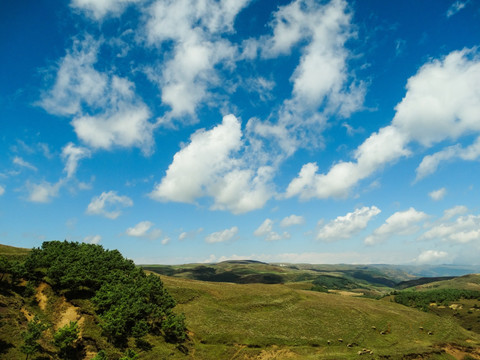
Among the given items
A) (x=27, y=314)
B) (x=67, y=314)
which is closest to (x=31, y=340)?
(x=27, y=314)

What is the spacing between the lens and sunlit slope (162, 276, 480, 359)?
6100 centimetres

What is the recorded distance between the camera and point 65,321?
50375mm

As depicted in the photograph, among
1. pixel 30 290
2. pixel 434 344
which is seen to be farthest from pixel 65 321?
pixel 434 344

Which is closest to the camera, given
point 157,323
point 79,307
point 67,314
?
point 67,314

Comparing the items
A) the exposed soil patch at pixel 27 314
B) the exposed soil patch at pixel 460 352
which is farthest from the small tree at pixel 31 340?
the exposed soil patch at pixel 460 352

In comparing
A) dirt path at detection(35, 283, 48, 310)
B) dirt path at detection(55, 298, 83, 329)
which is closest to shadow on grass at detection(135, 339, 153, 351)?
dirt path at detection(55, 298, 83, 329)

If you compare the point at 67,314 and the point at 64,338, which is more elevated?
the point at 67,314

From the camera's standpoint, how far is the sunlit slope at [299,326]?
61.0 m

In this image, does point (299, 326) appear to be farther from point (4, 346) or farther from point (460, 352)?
point (4, 346)

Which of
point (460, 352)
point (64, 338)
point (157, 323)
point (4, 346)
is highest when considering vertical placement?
point (64, 338)

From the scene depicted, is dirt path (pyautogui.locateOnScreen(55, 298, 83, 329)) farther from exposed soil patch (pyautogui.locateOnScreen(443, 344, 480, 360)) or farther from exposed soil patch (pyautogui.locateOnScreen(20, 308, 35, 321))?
exposed soil patch (pyautogui.locateOnScreen(443, 344, 480, 360))

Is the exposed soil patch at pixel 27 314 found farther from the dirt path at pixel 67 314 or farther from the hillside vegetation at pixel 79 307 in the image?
the dirt path at pixel 67 314

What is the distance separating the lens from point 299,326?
7306cm

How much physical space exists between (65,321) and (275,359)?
43.2 m
